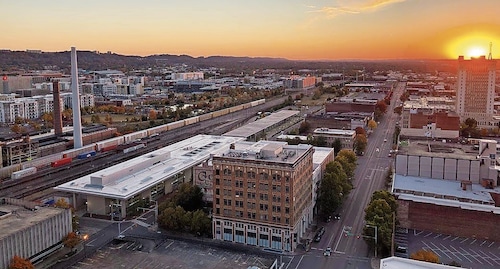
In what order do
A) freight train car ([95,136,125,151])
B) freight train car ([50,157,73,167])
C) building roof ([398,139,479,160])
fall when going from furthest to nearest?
freight train car ([95,136,125,151]), freight train car ([50,157,73,167]), building roof ([398,139,479,160])

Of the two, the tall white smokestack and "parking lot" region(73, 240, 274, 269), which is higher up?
the tall white smokestack

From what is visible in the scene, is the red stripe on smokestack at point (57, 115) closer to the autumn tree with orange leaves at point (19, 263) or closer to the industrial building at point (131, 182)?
the industrial building at point (131, 182)

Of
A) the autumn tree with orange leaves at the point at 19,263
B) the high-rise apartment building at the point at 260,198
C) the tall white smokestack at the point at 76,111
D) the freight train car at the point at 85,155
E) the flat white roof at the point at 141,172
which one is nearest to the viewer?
the autumn tree with orange leaves at the point at 19,263

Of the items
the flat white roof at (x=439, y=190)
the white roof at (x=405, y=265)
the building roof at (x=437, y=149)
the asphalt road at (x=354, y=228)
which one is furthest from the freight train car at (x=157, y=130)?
the white roof at (x=405, y=265)

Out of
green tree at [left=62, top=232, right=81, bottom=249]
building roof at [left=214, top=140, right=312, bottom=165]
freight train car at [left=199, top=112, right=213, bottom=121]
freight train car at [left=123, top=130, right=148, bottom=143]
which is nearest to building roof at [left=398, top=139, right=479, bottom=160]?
building roof at [left=214, top=140, right=312, bottom=165]

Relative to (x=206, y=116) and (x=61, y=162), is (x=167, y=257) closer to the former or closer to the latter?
(x=61, y=162)

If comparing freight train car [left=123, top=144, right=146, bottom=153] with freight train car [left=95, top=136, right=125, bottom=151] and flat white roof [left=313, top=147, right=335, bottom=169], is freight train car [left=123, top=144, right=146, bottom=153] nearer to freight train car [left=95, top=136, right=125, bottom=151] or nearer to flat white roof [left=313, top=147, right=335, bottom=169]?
freight train car [left=95, top=136, right=125, bottom=151]
